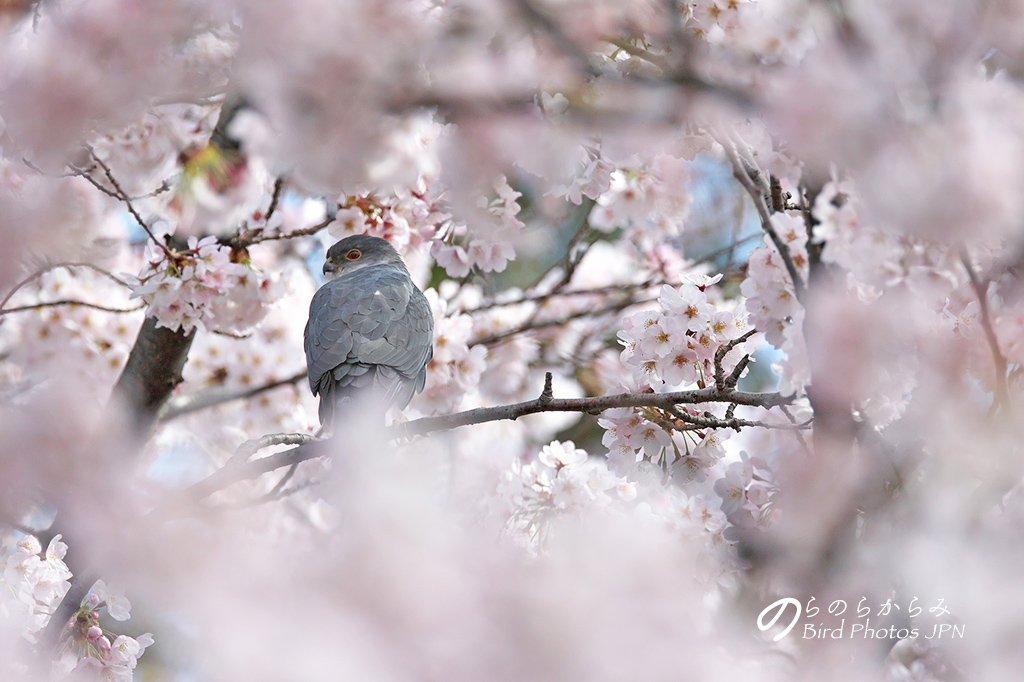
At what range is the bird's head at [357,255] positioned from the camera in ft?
9.02

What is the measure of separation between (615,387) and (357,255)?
136cm

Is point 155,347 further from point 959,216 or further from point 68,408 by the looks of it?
point 959,216

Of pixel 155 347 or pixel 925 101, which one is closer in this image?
pixel 925 101

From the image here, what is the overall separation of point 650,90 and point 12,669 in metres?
1.07

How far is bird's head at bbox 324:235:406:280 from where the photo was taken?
2.75 meters

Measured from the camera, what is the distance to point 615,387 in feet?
6.56

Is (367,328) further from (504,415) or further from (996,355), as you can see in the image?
(996,355)

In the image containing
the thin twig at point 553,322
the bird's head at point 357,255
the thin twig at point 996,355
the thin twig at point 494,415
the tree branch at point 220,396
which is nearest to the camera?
the thin twig at point 996,355

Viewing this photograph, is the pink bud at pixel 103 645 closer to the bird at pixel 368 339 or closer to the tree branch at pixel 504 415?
the tree branch at pixel 504 415

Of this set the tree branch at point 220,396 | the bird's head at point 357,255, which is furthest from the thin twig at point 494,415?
the tree branch at point 220,396

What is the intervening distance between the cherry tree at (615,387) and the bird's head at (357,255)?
53cm

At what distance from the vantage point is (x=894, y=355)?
1081 mm

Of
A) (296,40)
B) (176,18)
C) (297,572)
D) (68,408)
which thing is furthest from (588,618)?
(176,18)

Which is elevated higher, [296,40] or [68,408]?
[296,40]
